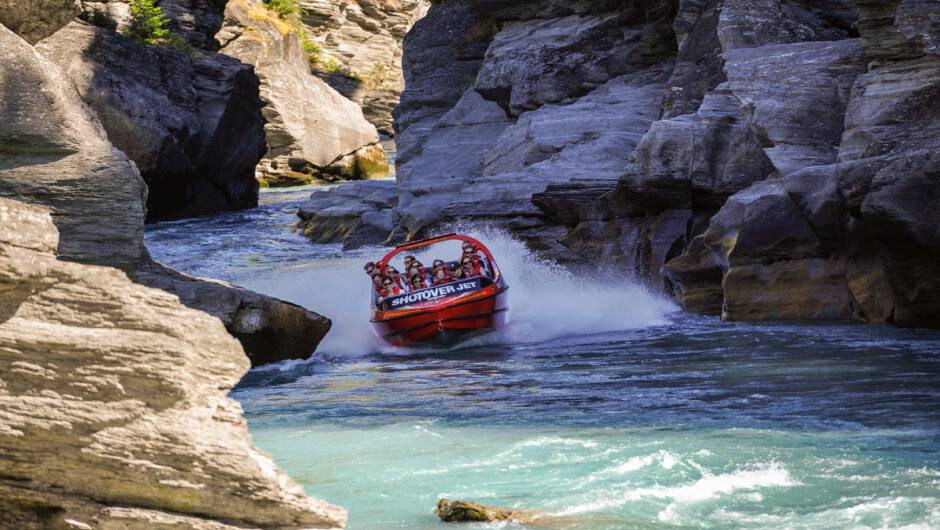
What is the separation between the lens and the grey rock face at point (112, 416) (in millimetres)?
3840

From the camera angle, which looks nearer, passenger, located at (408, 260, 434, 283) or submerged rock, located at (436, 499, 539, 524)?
submerged rock, located at (436, 499, 539, 524)

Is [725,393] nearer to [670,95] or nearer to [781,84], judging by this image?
[781,84]

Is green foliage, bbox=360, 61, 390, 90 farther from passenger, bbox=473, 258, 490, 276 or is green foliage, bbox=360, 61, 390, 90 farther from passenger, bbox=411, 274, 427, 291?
passenger, bbox=411, 274, 427, 291

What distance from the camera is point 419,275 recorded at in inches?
607

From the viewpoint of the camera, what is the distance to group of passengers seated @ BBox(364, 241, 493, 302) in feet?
50.4

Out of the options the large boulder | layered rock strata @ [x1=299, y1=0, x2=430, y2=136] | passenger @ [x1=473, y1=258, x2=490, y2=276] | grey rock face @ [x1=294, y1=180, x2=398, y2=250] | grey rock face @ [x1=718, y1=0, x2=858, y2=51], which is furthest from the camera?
layered rock strata @ [x1=299, y1=0, x2=430, y2=136]

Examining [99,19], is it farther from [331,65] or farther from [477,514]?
[331,65]

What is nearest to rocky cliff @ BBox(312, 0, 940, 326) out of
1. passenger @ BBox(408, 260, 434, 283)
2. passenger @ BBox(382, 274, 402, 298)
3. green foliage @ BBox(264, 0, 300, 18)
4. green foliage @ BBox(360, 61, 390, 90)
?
passenger @ BBox(408, 260, 434, 283)

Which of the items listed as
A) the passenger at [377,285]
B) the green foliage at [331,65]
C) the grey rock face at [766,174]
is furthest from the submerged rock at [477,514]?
the green foliage at [331,65]

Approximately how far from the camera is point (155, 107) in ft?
96.6

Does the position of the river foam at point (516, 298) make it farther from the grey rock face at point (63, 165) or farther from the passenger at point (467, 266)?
the grey rock face at point (63, 165)

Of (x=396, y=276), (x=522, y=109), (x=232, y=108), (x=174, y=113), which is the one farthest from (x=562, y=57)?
(x=232, y=108)

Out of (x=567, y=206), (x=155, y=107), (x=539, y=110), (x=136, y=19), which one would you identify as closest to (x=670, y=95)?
(x=567, y=206)

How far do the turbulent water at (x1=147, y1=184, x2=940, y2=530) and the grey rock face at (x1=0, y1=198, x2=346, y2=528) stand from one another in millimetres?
2028
